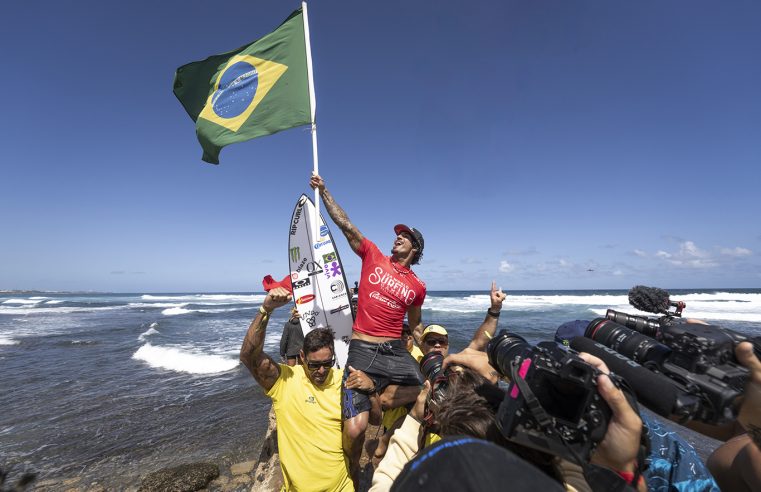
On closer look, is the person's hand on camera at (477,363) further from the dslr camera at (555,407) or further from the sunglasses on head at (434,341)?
the sunglasses on head at (434,341)

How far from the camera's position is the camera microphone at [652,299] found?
10.7 feet

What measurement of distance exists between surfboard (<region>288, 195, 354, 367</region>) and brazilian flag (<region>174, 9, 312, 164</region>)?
1.54 metres

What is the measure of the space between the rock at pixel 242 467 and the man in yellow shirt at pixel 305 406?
8.82ft

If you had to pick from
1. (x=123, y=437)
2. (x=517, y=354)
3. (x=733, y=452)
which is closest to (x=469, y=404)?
(x=517, y=354)

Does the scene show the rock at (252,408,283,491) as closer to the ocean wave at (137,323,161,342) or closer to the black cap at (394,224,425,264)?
the black cap at (394,224,425,264)

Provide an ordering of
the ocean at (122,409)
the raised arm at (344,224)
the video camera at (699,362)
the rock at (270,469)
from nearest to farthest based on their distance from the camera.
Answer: the video camera at (699,362)
the rock at (270,469)
the raised arm at (344,224)
the ocean at (122,409)

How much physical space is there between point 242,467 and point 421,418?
424 centimetres

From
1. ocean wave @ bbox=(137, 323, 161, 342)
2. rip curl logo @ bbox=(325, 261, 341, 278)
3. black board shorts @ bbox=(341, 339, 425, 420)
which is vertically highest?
rip curl logo @ bbox=(325, 261, 341, 278)

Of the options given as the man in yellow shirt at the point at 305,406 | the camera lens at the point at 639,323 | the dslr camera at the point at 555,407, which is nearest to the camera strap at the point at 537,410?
the dslr camera at the point at 555,407

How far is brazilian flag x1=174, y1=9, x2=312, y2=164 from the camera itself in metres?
5.24

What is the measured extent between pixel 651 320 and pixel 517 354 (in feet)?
5.39

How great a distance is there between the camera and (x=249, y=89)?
5449mm

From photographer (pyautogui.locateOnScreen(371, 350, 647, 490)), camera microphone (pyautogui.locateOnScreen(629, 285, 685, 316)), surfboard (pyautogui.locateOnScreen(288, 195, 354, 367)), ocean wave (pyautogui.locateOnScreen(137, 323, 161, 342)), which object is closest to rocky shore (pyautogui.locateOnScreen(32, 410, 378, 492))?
surfboard (pyautogui.locateOnScreen(288, 195, 354, 367))

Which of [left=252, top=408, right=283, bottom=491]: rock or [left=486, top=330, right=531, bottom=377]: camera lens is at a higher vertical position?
Result: [left=486, top=330, right=531, bottom=377]: camera lens
